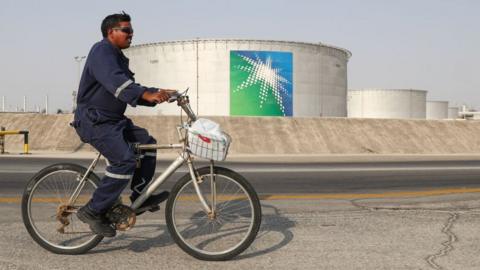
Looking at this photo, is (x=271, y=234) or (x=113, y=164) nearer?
(x=113, y=164)

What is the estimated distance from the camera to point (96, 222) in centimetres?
389

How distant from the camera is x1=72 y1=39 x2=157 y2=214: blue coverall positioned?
3.77 meters

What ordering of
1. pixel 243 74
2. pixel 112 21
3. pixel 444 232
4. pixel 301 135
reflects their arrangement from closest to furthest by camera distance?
pixel 112 21
pixel 444 232
pixel 301 135
pixel 243 74

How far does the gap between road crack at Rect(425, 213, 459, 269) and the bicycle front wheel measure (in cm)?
137

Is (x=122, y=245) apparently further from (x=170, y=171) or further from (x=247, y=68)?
(x=247, y=68)

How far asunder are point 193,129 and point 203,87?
4864cm

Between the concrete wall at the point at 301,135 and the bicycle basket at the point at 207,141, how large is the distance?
2721cm

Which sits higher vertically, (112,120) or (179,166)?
(112,120)

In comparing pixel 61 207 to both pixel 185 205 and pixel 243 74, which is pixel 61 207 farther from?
pixel 243 74

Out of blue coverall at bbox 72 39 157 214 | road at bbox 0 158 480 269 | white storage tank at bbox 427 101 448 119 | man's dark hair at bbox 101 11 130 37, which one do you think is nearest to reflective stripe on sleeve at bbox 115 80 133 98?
Result: blue coverall at bbox 72 39 157 214

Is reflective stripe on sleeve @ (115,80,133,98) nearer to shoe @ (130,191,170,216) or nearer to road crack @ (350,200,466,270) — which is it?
shoe @ (130,191,170,216)

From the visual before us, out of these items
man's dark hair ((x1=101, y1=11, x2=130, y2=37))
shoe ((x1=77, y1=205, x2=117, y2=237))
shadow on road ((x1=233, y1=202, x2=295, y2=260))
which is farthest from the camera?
shadow on road ((x1=233, y1=202, x2=295, y2=260))

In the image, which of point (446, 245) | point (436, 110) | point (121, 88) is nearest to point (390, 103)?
point (436, 110)

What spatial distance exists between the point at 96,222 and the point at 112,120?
82cm
